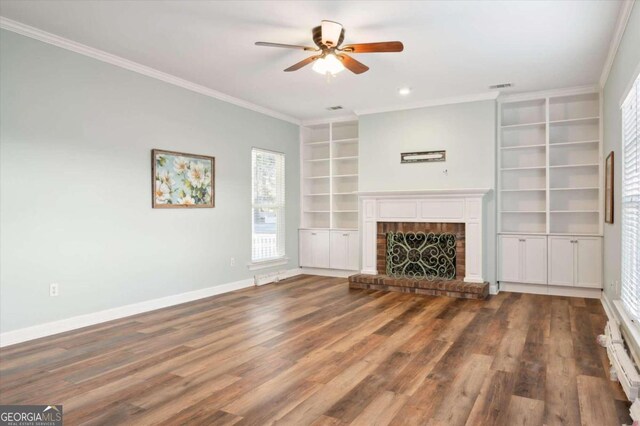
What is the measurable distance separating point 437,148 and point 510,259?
1890mm

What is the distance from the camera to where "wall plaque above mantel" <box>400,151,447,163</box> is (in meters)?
6.18

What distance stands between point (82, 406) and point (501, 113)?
603 cm

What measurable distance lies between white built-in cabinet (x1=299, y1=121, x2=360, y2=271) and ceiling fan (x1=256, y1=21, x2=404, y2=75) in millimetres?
3268

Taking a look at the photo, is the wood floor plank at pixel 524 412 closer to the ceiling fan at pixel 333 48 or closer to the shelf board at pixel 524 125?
the ceiling fan at pixel 333 48

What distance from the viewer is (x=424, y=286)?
5.71 m

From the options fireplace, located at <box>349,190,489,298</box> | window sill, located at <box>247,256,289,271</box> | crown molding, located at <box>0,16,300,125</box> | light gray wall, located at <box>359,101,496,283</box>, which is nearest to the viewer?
crown molding, located at <box>0,16,300,125</box>

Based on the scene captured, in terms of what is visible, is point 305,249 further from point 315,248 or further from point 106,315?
point 106,315

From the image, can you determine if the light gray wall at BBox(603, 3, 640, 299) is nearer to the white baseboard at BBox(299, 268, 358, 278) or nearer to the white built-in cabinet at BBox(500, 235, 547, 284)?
the white built-in cabinet at BBox(500, 235, 547, 284)

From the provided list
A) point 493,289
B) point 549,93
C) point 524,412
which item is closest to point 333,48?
point 524,412

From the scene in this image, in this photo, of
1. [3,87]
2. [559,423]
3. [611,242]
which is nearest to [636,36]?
[611,242]

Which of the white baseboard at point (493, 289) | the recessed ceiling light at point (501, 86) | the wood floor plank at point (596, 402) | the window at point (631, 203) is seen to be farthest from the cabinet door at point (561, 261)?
the wood floor plank at point (596, 402)

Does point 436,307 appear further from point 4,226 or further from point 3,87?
point 3,87

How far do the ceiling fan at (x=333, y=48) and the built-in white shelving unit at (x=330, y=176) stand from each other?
3330mm

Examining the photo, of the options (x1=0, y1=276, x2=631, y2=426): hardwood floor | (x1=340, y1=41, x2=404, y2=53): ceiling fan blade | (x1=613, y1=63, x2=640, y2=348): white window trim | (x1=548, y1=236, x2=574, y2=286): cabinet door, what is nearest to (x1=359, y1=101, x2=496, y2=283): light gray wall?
(x1=548, y1=236, x2=574, y2=286): cabinet door
